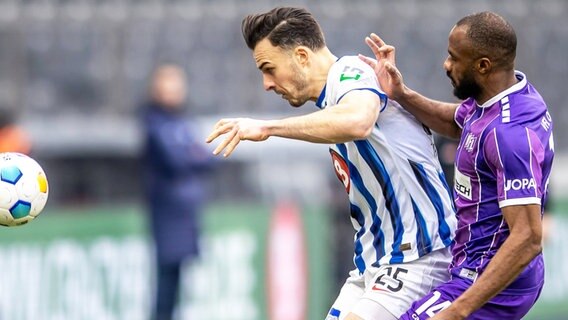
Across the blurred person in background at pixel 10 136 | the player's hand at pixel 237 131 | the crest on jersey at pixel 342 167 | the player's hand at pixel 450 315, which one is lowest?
the player's hand at pixel 450 315

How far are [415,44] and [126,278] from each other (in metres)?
4.23

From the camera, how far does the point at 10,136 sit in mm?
9852

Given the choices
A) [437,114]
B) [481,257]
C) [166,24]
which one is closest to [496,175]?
[481,257]

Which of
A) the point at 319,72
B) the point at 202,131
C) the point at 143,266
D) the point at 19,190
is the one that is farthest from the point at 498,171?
the point at 202,131

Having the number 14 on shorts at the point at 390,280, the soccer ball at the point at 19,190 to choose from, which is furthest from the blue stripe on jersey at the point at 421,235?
the soccer ball at the point at 19,190

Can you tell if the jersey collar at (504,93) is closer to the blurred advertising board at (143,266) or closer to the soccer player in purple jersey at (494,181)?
the soccer player in purple jersey at (494,181)

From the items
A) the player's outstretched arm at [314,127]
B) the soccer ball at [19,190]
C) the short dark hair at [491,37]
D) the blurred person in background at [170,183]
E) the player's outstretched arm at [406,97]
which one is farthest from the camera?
the blurred person in background at [170,183]

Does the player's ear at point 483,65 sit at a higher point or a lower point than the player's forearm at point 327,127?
higher

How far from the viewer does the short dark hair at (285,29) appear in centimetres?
546

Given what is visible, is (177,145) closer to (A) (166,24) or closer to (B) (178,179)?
(B) (178,179)

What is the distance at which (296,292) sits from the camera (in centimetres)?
1102

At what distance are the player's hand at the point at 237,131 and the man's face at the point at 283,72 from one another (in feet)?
2.02

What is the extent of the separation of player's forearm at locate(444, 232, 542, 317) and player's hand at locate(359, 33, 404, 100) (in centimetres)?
104

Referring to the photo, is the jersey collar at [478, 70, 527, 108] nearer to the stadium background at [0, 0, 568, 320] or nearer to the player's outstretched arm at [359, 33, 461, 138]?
the player's outstretched arm at [359, 33, 461, 138]
